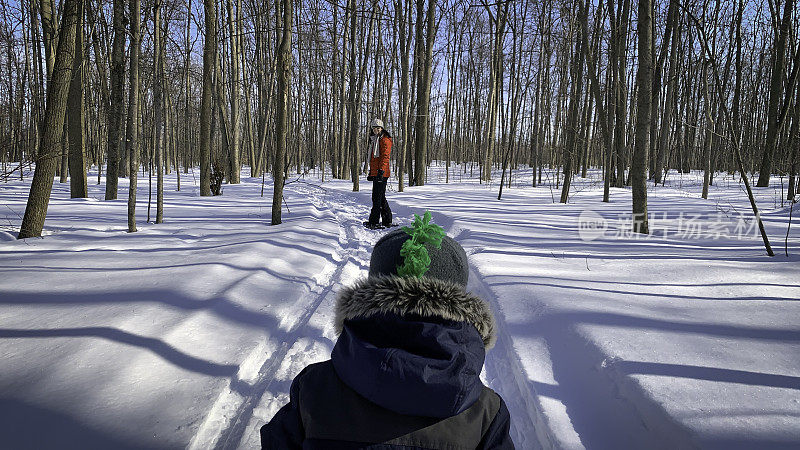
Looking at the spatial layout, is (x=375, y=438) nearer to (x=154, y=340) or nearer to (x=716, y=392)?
(x=716, y=392)

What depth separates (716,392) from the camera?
1.93 m

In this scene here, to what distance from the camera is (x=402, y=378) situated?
106 cm

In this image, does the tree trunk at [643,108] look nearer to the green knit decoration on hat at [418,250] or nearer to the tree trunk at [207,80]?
the green knit decoration on hat at [418,250]

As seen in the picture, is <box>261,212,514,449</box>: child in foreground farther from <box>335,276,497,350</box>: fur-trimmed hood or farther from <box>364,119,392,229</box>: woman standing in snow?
<box>364,119,392,229</box>: woman standing in snow

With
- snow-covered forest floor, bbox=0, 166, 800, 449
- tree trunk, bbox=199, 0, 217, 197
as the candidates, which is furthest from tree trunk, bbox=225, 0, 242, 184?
snow-covered forest floor, bbox=0, 166, 800, 449

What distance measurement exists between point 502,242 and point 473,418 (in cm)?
482

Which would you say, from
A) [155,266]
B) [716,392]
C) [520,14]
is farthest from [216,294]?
[520,14]

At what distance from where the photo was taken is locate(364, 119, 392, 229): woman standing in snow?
24.6ft

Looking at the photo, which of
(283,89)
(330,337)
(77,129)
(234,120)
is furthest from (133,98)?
(234,120)

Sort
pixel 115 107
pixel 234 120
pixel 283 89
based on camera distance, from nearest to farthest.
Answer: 1. pixel 283 89
2. pixel 115 107
3. pixel 234 120

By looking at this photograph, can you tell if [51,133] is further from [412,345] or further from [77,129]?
[412,345]

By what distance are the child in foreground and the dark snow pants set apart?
6085 millimetres

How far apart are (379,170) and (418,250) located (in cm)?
636

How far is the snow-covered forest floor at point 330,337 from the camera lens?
6.10 ft
